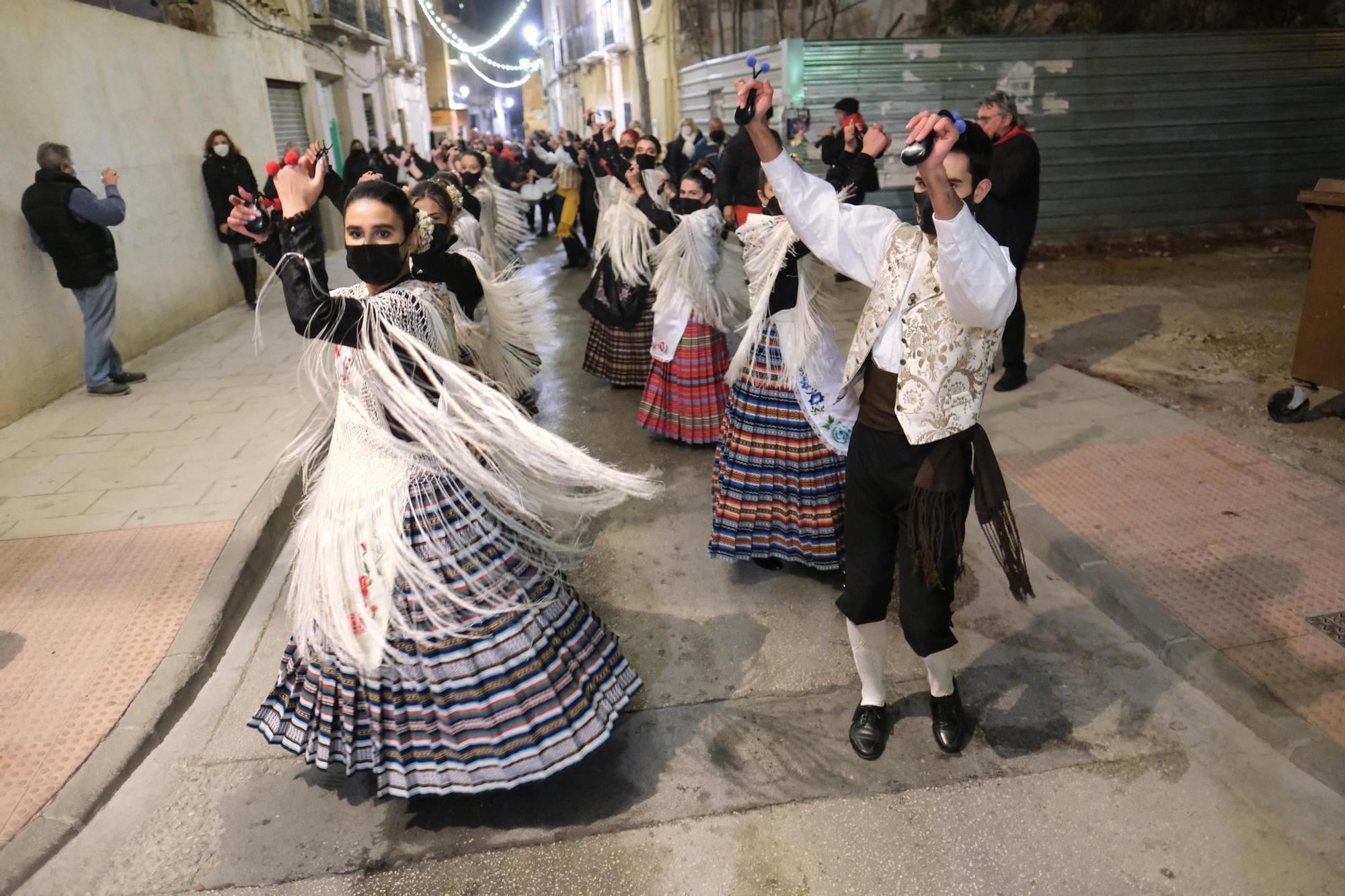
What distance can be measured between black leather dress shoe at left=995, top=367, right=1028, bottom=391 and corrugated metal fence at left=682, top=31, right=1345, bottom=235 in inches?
220

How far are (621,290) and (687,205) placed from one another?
1.38m

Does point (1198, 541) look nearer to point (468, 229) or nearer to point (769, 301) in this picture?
point (769, 301)

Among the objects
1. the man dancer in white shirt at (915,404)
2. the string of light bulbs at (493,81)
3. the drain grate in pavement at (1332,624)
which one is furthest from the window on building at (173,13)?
the string of light bulbs at (493,81)

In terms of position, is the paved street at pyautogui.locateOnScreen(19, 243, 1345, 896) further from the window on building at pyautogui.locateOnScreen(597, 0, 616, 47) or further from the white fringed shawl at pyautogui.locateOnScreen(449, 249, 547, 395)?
the window on building at pyautogui.locateOnScreen(597, 0, 616, 47)

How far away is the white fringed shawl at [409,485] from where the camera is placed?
2.51 m

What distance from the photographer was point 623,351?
6.78 meters

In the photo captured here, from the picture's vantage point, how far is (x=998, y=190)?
18.3 ft

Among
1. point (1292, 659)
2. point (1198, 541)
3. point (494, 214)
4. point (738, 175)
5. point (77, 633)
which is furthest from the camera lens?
point (494, 214)

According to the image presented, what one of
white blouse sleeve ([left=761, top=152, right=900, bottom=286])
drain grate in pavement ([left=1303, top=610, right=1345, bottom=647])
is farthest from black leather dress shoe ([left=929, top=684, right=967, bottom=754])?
drain grate in pavement ([left=1303, top=610, right=1345, bottom=647])

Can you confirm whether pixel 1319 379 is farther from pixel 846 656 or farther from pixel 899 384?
pixel 899 384

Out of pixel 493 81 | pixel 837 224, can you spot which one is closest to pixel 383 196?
pixel 837 224

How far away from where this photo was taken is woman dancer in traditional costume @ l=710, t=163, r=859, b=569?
3770 mm

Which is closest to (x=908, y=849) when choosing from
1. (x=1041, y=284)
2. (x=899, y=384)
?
(x=899, y=384)

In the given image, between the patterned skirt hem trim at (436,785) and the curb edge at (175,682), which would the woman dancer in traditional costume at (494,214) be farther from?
the patterned skirt hem trim at (436,785)
